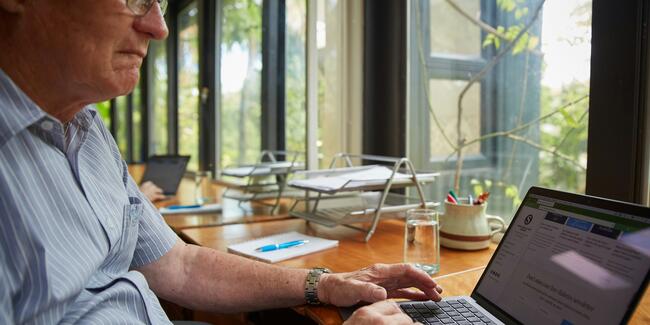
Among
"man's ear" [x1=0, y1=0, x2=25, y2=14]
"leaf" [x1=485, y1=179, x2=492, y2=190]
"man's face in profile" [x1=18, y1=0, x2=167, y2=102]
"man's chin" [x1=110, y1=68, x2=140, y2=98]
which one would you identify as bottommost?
"leaf" [x1=485, y1=179, x2=492, y2=190]

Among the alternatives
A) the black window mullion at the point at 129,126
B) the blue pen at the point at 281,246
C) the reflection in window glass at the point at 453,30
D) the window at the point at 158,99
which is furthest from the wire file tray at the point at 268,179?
the black window mullion at the point at 129,126

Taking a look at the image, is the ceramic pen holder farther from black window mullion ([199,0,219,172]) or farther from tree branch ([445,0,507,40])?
black window mullion ([199,0,219,172])

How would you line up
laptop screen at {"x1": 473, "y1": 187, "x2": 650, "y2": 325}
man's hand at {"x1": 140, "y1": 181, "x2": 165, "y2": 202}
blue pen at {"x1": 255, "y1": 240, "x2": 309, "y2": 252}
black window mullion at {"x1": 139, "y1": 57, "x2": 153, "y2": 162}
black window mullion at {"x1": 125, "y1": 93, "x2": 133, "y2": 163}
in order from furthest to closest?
black window mullion at {"x1": 125, "y1": 93, "x2": 133, "y2": 163}, black window mullion at {"x1": 139, "y1": 57, "x2": 153, "y2": 162}, man's hand at {"x1": 140, "y1": 181, "x2": 165, "y2": 202}, blue pen at {"x1": 255, "y1": 240, "x2": 309, "y2": 252}, laptop screen at {"x1": 473, "y1": 187, "x2": 650, "y2": 325}

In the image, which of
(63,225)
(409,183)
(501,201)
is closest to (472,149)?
(501,201)

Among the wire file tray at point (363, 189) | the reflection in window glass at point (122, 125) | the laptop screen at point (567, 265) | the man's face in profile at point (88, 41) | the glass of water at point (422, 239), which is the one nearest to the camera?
the laptop screen at point (567, 265)

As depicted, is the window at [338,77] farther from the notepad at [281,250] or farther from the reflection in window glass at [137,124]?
the reflection in window glass at [137,124]

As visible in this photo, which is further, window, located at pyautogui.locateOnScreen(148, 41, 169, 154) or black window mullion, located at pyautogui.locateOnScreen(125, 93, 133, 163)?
black window mullion, located at pyautogui.locateOnScreen(125, 93, 133, 163)

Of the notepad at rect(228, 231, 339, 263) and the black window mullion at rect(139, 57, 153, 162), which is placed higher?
the black window mullion at rect(139, 57, 153, 162)

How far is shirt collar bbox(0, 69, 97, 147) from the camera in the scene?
→ 2.46ft

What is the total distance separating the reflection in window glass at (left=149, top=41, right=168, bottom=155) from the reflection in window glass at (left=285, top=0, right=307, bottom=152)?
1.84m

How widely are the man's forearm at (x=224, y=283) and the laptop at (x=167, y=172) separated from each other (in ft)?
4.64

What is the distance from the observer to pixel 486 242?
1354mm

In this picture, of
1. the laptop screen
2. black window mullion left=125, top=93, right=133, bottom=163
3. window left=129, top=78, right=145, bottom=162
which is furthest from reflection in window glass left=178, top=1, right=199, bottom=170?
the laptop screen

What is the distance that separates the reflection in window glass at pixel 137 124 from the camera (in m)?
4.63
